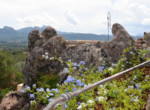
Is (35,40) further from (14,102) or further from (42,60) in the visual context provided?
(14,102)

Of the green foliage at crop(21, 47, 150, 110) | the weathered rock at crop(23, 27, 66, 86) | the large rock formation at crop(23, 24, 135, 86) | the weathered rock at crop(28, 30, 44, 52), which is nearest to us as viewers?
the green foliage at crop(21, 47, 150, 110)

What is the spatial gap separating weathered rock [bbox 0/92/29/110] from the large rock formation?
0.80 meters

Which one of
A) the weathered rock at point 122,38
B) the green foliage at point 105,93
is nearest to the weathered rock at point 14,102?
the green foliage at point 105,93

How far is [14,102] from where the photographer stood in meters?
6.97

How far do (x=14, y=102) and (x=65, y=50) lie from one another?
9.62 ft

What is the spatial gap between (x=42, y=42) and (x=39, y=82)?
2160 millimetres

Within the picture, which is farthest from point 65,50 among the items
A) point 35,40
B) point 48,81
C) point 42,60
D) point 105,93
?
point 105,93

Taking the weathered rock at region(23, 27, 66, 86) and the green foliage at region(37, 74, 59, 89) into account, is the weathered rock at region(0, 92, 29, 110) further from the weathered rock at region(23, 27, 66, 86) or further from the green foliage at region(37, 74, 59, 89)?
the green foliage at region(37, 74, 59, 89)

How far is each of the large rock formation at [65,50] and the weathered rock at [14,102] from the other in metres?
0.80

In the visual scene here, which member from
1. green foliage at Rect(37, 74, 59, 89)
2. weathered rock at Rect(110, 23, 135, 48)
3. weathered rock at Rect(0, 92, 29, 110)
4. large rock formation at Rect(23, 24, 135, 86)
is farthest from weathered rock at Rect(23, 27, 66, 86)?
weathered rock at Rect(110, 23, 135, 48)

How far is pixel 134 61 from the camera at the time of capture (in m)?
5.31

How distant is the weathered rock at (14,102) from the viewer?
271 inches

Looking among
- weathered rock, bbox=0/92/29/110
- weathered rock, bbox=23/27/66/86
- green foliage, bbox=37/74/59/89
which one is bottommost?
weathered rock, bbox=0/92/29/110

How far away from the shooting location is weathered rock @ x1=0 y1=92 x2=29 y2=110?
6.87 meters
